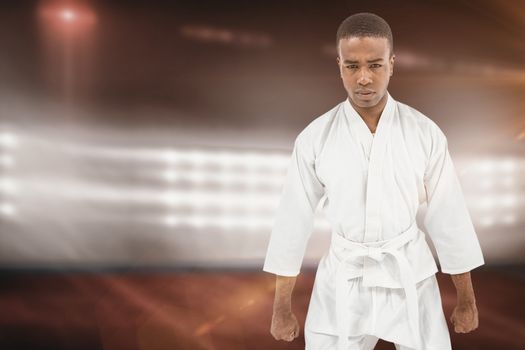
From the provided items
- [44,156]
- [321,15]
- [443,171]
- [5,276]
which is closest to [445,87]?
[321,15]

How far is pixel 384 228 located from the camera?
1.42 metres

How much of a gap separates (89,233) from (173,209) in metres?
0.60

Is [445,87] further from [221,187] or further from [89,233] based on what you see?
[89,233]

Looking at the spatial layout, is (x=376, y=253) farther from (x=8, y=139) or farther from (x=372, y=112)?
(x=8, y=139)

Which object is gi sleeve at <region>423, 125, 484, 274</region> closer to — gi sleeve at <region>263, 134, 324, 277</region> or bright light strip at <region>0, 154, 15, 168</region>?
gi sleeve at <region>263, 134, 324, 277</region>

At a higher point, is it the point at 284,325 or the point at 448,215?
the point at 448,215

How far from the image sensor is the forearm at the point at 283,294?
5.03 feet

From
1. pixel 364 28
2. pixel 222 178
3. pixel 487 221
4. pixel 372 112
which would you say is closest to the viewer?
pixel 364 28

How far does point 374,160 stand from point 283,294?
44 centimetres

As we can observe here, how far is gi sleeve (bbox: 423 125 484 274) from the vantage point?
1465 millimetres

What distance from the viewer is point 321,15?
3.60 m

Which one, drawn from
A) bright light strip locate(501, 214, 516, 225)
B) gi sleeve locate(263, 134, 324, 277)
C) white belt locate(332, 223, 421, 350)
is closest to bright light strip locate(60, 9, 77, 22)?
gi sleeve locate(263, 134, 324, 277)

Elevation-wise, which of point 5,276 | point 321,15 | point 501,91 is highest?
point 321,15

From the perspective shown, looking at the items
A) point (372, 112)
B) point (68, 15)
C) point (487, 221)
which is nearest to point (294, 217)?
point (372, 112)
